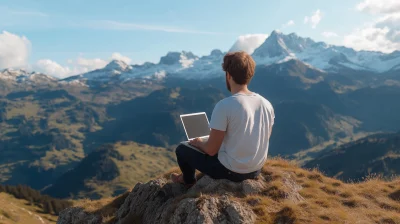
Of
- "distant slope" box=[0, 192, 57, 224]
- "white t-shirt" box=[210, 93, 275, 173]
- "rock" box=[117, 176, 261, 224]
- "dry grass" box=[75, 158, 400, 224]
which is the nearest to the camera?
"rock" box=[117, 176, 261, 224]

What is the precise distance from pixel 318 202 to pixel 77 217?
485 inches

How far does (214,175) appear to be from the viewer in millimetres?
13016

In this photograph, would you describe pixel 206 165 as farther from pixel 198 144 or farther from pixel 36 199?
pixel 36 199

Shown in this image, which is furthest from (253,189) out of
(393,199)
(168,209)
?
(393,199)

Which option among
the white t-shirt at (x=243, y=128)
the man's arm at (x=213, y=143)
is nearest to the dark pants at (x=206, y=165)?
the white t-shirt at (x=243, y=128)

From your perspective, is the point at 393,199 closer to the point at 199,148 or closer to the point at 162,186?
the point at 199,148

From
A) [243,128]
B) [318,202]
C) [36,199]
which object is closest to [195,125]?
[243,128]

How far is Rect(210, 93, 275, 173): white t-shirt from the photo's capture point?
36.7ft

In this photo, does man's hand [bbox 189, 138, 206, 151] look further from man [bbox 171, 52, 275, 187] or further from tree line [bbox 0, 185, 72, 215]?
tree line [bbox 0, 185, 72, 215]

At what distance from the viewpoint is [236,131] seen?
11.4 meters

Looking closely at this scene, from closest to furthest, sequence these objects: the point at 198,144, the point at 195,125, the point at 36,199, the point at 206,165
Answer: the point at 198,144, the point at 206,165, the point at 195,125, the point at 36,199

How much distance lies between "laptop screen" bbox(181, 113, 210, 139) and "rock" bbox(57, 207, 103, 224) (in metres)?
6.44

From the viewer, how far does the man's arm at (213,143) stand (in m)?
11.4

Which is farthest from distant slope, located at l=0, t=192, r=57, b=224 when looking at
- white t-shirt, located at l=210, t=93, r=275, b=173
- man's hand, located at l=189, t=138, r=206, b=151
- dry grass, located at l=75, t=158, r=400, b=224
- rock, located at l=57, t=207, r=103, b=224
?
white t-shirt, located at l=210, t=93, r=275, b=173
